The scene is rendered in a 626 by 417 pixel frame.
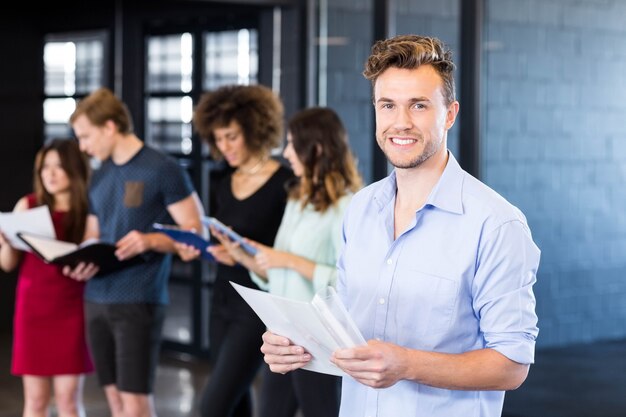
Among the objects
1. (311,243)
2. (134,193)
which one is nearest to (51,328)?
(134,193)

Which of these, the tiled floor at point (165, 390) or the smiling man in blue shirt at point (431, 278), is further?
the tiled floor at point (165, 390)

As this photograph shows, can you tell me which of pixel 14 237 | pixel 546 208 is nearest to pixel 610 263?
pixel 546 208

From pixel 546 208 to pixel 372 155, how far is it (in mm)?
1108

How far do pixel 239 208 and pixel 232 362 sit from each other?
555 millimetres

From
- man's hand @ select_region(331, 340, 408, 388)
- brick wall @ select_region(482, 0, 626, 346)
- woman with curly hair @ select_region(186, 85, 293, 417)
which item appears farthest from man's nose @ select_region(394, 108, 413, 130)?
brick wall @ select_region(482, 0, 626, 346)

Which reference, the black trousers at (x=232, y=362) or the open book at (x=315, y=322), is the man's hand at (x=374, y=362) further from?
the black trousers at (x=232, y=362)

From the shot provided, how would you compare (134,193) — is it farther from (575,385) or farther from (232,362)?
(575,385)

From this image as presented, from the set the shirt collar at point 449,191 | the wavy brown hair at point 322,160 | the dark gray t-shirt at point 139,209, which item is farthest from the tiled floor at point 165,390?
the shirt collar at point 449,191

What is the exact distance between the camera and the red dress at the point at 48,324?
427 cm

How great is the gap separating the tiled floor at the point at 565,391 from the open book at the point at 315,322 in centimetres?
279

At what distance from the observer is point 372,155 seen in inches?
216

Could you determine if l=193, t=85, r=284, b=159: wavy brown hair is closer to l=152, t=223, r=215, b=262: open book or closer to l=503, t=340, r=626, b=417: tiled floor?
l=152, t=223, r=215, b=262: open book

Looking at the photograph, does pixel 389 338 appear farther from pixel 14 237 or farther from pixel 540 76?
pixel 540 76

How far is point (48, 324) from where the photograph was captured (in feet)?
14.2
